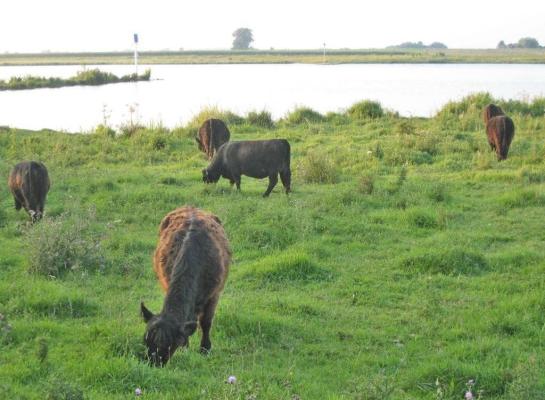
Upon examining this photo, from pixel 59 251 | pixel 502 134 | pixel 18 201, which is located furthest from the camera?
pixel 502 134

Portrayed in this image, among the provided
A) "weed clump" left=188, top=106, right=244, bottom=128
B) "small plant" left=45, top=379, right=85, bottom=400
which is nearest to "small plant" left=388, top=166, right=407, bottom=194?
"small plant" left=45, top=379, right=85, bottom=400

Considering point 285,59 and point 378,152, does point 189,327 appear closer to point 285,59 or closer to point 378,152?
point 378,152

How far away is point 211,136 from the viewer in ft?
56.4

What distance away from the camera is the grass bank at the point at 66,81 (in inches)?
1577

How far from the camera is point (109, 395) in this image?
4.93m

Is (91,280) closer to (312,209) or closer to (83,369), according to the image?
(83,369)

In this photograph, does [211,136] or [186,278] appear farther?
[211,136]

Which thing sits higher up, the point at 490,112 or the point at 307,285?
the point at 490,112

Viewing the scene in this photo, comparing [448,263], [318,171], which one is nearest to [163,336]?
[448,263]

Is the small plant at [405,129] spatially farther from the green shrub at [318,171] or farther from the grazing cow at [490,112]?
the green shrub at [318,171]

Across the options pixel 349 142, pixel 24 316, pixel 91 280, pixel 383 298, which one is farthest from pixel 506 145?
pixel 24 316

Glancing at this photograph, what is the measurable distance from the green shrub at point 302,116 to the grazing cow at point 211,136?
20.9 feet

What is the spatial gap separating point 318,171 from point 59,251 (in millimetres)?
6936

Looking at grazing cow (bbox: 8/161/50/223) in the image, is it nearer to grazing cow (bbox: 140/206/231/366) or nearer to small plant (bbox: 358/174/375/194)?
grazing cow (bbox: 140/206/231/366)
